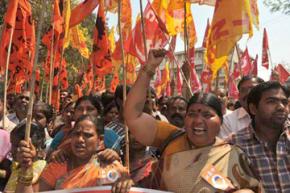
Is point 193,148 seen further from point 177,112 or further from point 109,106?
point 177,112

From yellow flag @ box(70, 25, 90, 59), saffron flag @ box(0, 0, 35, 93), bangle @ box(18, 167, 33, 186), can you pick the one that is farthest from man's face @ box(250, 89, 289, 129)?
yellow flag @ box(70, 25, 90, 59)

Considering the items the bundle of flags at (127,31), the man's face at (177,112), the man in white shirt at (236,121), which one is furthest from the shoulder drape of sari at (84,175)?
the bundle of flags at (127,31)

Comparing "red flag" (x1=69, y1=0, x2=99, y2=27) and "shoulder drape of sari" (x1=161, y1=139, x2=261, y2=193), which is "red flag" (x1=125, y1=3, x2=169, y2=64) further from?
"shoulder drape of sari" (x1=161, y1=139, x2=261, y2=193)

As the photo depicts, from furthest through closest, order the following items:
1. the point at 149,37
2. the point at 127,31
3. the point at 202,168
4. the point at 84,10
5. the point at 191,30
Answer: the point at 191,30 < the point at 127,31 < the point at 149,37 < the point at 84,10 < the point at 202,168

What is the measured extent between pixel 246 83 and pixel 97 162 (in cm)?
202

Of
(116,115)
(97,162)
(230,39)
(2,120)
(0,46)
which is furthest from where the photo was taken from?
(0,46)

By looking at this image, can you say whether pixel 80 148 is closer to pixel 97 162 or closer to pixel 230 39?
pixel 97 162

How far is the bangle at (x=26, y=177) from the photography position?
2334 mm

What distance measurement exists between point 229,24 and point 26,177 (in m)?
2.90

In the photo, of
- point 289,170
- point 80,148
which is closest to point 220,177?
point 289,170

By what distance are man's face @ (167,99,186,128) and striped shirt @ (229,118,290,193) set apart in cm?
171

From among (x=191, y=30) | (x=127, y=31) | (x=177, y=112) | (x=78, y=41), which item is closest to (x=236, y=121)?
(x=177, y=112)

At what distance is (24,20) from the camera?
660 cm

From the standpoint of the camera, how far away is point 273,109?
104 inches
